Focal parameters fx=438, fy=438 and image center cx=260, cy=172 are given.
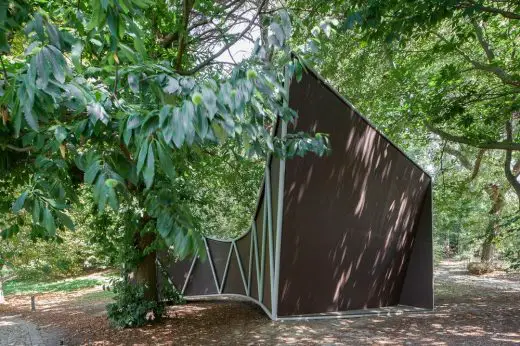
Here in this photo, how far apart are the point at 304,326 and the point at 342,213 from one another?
1.93 meters

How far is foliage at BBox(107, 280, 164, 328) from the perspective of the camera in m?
8.55

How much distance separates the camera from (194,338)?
7582 mm

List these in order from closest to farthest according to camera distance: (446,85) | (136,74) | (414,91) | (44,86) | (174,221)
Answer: (44,86) → (174,221) → (136,74) → (446,85) → (414,91)

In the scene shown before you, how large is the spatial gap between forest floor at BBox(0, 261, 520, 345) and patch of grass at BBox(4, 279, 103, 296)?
238 inches

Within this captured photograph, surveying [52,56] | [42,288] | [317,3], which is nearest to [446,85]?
[317,3]

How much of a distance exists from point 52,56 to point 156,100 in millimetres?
1119

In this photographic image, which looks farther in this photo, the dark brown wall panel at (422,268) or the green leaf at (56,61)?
the dark brown wall panel at (422,268)

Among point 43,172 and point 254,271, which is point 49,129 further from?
point 254,271

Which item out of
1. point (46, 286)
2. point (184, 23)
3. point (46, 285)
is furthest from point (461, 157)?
point (46, 285)

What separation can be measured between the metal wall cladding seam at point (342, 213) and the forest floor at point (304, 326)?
1.90 ft

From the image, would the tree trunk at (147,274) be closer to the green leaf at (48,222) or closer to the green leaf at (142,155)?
the green leaf at (48,222)

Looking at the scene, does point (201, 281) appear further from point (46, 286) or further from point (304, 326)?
point (46, 286)

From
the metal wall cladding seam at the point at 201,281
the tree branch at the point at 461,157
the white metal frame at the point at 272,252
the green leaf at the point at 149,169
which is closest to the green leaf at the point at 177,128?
the green leaf at the point at 149,169

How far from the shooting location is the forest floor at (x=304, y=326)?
20.1 ft
